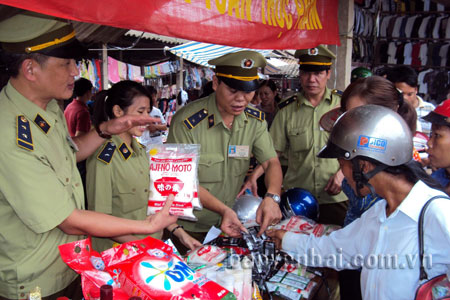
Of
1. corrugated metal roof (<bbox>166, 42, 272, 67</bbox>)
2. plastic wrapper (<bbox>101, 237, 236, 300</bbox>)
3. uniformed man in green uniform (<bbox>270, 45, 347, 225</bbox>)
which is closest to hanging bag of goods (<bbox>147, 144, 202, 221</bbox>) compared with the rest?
plastic wrapper (<bbox>101, 237, 236, 300</bbox>)


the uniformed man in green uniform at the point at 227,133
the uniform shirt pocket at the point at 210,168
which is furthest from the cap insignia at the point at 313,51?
the uniform shirt pocket at the point at 210,168

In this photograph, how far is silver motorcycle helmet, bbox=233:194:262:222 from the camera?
111 inches

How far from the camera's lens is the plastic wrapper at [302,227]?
101 inches

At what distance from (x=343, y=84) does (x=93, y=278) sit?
3.94 m

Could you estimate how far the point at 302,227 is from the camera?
2.61 m

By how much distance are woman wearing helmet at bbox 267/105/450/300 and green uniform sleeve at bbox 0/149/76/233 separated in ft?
4.13

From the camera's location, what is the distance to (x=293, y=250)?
7.65 ft

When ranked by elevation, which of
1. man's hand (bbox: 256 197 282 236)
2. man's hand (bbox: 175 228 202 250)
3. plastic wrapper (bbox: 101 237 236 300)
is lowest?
man's hand (bbox: 175 228 202 250)

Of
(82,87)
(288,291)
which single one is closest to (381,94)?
(288,291)

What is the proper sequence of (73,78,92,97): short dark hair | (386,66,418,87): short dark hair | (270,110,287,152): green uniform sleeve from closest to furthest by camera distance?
(270,110,287,152): green uniform sleeve → (386,66,418,87): short dark hair → (73,78,92,97): short dark hair

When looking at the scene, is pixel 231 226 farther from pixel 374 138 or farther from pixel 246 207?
pixel 374 138

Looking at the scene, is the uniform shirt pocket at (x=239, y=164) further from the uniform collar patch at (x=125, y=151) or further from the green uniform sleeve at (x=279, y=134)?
the uniform collar patch at (x=125, y=151)

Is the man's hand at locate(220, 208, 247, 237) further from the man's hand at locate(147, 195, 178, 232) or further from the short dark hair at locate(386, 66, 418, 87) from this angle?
the short dark hair at locate(386, 66, 418, 87)

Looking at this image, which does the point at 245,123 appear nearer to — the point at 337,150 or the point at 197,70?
the point at 337,150
